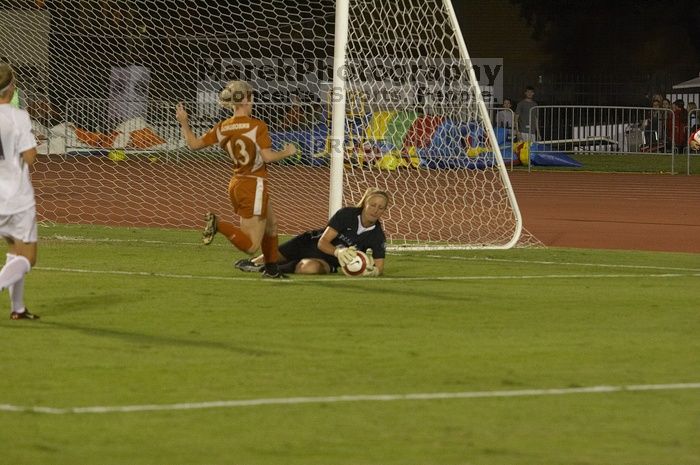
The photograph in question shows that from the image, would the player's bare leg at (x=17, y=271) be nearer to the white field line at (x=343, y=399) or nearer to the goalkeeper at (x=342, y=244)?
the white field line at (x=343, y=399)

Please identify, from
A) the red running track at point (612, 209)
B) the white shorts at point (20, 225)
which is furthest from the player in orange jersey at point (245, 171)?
the red running track at point (612, 209)

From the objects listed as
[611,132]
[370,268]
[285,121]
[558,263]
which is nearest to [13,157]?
[370,268]

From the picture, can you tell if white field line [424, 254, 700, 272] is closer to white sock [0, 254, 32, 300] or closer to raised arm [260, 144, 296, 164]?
raised arm [260, 144, 296, 164]

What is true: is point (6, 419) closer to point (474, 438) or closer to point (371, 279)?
point (474, 438)

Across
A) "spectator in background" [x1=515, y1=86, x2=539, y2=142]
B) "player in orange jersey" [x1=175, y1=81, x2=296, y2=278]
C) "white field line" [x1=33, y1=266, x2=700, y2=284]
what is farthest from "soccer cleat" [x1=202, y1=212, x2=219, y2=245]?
"spectator in background" [x1=515, y1=86, x2=539, y2=142]

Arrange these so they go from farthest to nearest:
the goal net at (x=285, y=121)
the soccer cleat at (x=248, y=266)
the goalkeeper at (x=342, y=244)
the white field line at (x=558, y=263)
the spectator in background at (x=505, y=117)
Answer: the spectator in background at (x=505, y=117)
the goal net at (x=285, y=121)
the white field line at (x=558, y=263)
the soccer cleat at (x=248, y=266)
the goalkeeper at (x=342, y=244)

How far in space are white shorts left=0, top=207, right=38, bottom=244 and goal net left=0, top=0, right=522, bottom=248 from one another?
4.83m

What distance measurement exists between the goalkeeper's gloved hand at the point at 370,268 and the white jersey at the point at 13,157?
11.8 feet

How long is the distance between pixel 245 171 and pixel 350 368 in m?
4.38

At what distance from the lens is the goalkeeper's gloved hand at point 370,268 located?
1212cm

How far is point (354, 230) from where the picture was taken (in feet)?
39.7

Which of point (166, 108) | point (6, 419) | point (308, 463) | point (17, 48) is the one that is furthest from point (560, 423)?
point (166, 108)

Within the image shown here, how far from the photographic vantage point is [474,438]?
20.5 ft

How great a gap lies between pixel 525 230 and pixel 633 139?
17933mm
